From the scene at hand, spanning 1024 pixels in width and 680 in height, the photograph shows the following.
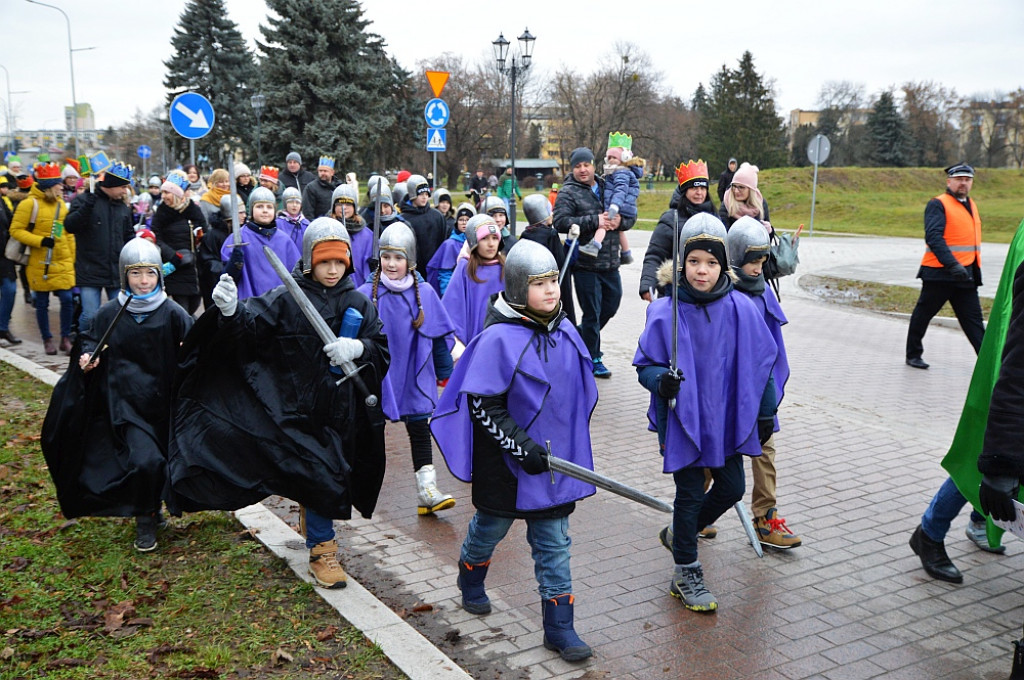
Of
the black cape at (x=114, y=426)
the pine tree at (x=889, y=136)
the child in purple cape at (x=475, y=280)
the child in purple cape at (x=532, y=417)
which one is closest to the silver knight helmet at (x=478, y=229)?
the child in purple cape at (x=475, y=280)

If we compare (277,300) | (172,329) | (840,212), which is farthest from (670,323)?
(840,212)

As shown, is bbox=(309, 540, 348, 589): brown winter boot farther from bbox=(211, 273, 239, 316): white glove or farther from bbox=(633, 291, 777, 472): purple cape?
bbox=(633, 291, 777, 472): purple cape

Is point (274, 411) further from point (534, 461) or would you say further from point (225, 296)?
point (534, 461)

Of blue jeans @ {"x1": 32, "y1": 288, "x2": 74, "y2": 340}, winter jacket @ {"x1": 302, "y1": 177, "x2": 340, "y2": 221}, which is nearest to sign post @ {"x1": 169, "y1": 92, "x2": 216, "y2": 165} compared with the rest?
winter jacket @ {"x1": 302, "y1": 177, "x2": 340, "y2": 221}

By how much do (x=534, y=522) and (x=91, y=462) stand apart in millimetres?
2683

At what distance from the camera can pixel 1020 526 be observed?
3.90 m

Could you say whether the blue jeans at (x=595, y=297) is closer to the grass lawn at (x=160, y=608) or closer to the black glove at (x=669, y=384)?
the grass lawn at (x=160, y=608)

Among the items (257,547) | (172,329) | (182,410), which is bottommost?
(257,547)

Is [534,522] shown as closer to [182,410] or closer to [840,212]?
[182,410]

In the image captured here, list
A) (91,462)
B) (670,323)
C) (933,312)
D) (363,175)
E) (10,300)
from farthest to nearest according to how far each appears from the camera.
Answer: (363,175), (10,300), (933,312), (91,462), (670,323)

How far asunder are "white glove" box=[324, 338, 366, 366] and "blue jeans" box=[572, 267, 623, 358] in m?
5.36

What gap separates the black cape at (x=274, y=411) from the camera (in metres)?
4.78

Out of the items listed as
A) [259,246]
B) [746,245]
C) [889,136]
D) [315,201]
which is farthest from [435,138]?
[889,136]

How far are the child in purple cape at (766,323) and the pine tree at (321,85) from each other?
3928 cm
